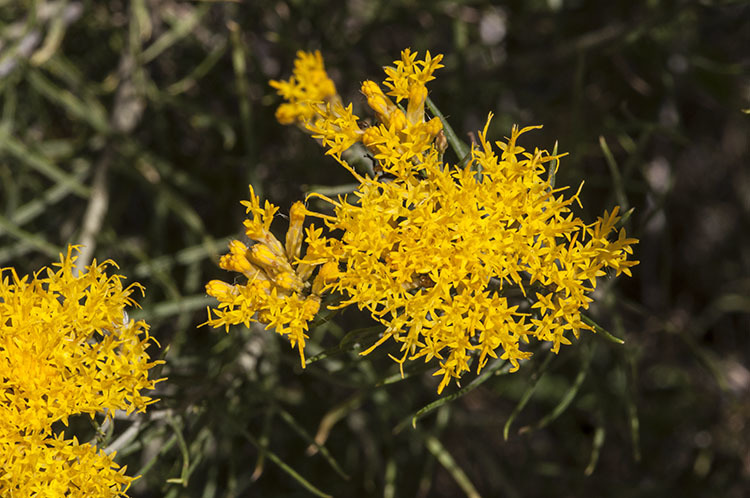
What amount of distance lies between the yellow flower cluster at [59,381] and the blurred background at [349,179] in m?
0.49

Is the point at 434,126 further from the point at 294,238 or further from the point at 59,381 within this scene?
the point at 59,381

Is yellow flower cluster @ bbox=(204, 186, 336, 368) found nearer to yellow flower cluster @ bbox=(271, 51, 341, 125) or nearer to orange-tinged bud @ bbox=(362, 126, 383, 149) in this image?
orange-tinged bud @ bbox=(362, 126, 383, 149)

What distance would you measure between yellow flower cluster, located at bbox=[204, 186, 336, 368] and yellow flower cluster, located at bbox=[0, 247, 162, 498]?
0.14 metres

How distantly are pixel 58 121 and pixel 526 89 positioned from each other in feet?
4.94

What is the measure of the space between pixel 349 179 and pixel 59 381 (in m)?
1.00

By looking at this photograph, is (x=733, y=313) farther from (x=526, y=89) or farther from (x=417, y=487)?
(x=417, y=487)

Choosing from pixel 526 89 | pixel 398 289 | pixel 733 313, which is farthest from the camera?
pixel 733 313

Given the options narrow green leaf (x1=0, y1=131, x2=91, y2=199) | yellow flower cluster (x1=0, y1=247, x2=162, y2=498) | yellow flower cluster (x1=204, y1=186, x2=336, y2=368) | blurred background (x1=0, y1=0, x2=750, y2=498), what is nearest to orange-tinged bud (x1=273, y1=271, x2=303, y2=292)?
yellow flower cluster (x1=204, y1=186, x2=336, y2=368)

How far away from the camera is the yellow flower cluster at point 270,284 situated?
3.25 ft

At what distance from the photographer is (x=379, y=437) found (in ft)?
6.39

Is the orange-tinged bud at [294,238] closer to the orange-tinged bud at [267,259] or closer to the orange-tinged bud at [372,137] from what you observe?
the orange-tinged bud at [267,259]

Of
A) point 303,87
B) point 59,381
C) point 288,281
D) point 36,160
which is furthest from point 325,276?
point 36,160

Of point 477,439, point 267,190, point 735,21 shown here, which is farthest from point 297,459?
point 735,21

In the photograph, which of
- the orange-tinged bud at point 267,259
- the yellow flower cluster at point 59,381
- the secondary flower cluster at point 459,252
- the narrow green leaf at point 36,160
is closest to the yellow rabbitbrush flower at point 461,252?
the secondary flower cluster at point 459,252
